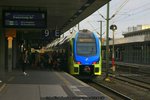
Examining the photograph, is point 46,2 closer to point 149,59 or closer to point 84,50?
point 84,50

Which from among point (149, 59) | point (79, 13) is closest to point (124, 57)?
point (149, 59)

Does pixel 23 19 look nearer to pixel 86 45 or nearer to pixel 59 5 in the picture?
pixel 59 5

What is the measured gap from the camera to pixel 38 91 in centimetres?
1608

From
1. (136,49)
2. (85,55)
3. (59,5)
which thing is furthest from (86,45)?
(136,49)

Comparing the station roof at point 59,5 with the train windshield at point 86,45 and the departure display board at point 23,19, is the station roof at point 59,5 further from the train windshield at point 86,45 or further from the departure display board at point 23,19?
the train windshield at point 86,45

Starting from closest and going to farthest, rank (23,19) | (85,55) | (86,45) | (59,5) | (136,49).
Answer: (23,19), (59,5), (85,55), (86,45), (136,49)

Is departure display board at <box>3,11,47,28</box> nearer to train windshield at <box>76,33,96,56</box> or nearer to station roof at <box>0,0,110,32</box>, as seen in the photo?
station roof at <box>0,0,110,32</box>

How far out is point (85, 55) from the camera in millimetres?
28484

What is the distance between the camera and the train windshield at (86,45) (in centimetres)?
2866

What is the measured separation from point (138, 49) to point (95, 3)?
4299 cm

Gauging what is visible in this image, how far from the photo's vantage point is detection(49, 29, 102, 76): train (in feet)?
92.6

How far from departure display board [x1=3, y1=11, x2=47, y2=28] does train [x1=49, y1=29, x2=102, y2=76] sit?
15.1 feet

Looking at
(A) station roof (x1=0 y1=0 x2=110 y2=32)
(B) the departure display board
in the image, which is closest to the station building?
(A) station roof (x1=0 y1=0 x2=110 y2=32)

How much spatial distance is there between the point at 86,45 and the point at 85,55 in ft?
2.69
